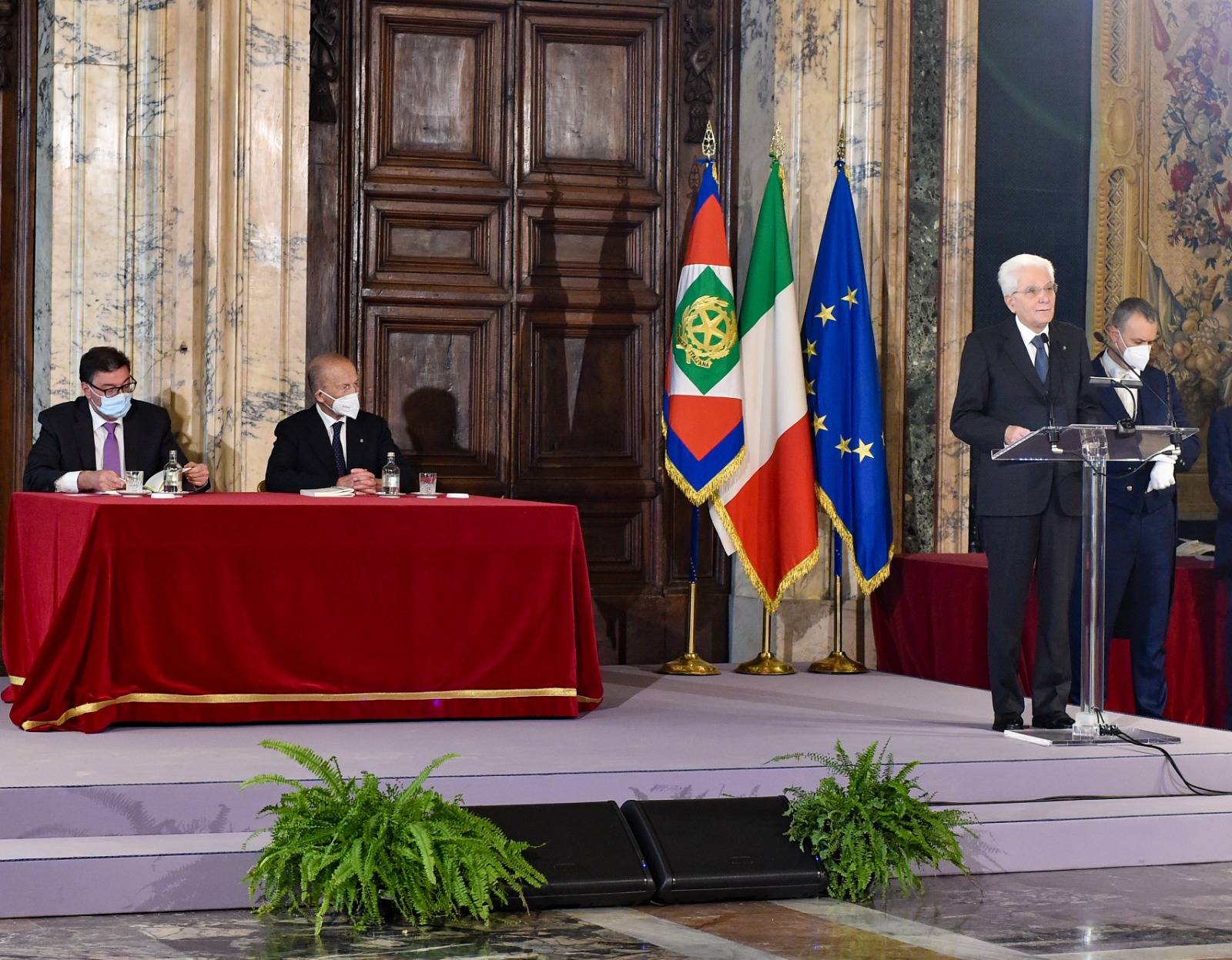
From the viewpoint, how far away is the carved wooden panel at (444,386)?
7.46 metres

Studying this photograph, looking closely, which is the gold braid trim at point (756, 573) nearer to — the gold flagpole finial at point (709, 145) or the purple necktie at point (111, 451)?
the gold flagpole finial at point (709, 145)

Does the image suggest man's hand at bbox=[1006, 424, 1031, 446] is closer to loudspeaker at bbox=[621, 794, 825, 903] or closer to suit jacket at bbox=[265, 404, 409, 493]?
loudspeaker at bbox=[621, 794, 825, 903]

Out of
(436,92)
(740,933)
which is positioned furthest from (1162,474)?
(436,92)

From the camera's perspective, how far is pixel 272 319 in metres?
6.98

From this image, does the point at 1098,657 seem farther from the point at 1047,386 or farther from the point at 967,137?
the point at 967,137

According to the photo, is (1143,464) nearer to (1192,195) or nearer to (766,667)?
(766,667)

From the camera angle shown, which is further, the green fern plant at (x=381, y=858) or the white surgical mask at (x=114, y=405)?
the white surgical mask at (x=114, y=405)

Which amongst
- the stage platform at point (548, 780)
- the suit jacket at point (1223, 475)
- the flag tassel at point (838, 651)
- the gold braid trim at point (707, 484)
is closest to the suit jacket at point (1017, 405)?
the stage platform at point (548, 780)

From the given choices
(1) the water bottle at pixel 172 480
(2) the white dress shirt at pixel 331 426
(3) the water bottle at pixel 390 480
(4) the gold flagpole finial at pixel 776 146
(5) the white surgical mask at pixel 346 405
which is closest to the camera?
(1) the water bottle at pixel 172 480

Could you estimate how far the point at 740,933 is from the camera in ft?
12.5

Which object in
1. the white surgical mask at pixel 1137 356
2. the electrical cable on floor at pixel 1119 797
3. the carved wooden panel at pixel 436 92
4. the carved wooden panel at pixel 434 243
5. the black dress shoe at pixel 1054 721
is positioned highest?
the carved wooden panel at pixel 436 92

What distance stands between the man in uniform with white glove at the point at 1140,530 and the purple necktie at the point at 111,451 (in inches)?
146

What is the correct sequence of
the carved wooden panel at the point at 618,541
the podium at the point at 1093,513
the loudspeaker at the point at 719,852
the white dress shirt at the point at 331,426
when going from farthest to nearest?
the carved wooden panel at the point at 618,541
the white dress shirt at the point at 331,426
the podium at the point at 1093,513
the loudspeaker at the point at 719,852

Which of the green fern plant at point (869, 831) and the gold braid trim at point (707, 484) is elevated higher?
the gold braid trim at point (707, 484)
